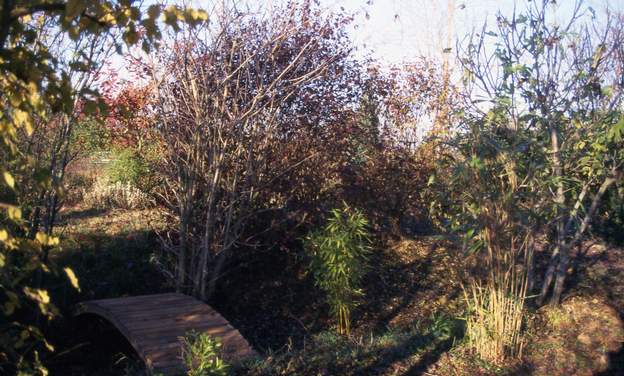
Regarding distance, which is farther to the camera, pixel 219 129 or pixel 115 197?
pixel 115 197

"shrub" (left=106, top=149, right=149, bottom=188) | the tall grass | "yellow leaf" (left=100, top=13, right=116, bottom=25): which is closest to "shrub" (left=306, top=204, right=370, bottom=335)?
the tall grass

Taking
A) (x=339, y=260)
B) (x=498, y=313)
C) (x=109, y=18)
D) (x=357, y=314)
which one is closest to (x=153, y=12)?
(x=109, y=18)

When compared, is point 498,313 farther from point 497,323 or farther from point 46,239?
point 46,239

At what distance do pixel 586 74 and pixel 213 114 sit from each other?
4005 mm

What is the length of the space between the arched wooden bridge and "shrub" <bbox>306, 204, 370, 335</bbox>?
1439 millimetres

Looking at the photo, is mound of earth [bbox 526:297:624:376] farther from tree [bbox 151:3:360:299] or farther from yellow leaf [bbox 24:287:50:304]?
yellow leaf [bbox 24:287:50:304]

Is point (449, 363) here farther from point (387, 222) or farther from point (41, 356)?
point (387, 222)

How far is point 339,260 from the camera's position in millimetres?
7582

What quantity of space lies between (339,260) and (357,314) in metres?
1.66

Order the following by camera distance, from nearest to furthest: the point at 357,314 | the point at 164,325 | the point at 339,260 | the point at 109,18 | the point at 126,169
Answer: the point at 109,18
the point at 164,325
the point at 339,260
the point at 357,314
the point at 126,169

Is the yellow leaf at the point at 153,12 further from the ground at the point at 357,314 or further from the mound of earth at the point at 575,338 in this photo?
the mound of earth at the point at 575,338

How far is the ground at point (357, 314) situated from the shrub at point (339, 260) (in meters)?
0.41

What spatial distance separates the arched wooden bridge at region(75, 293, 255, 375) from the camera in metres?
5.73

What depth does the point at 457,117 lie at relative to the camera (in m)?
7.08
